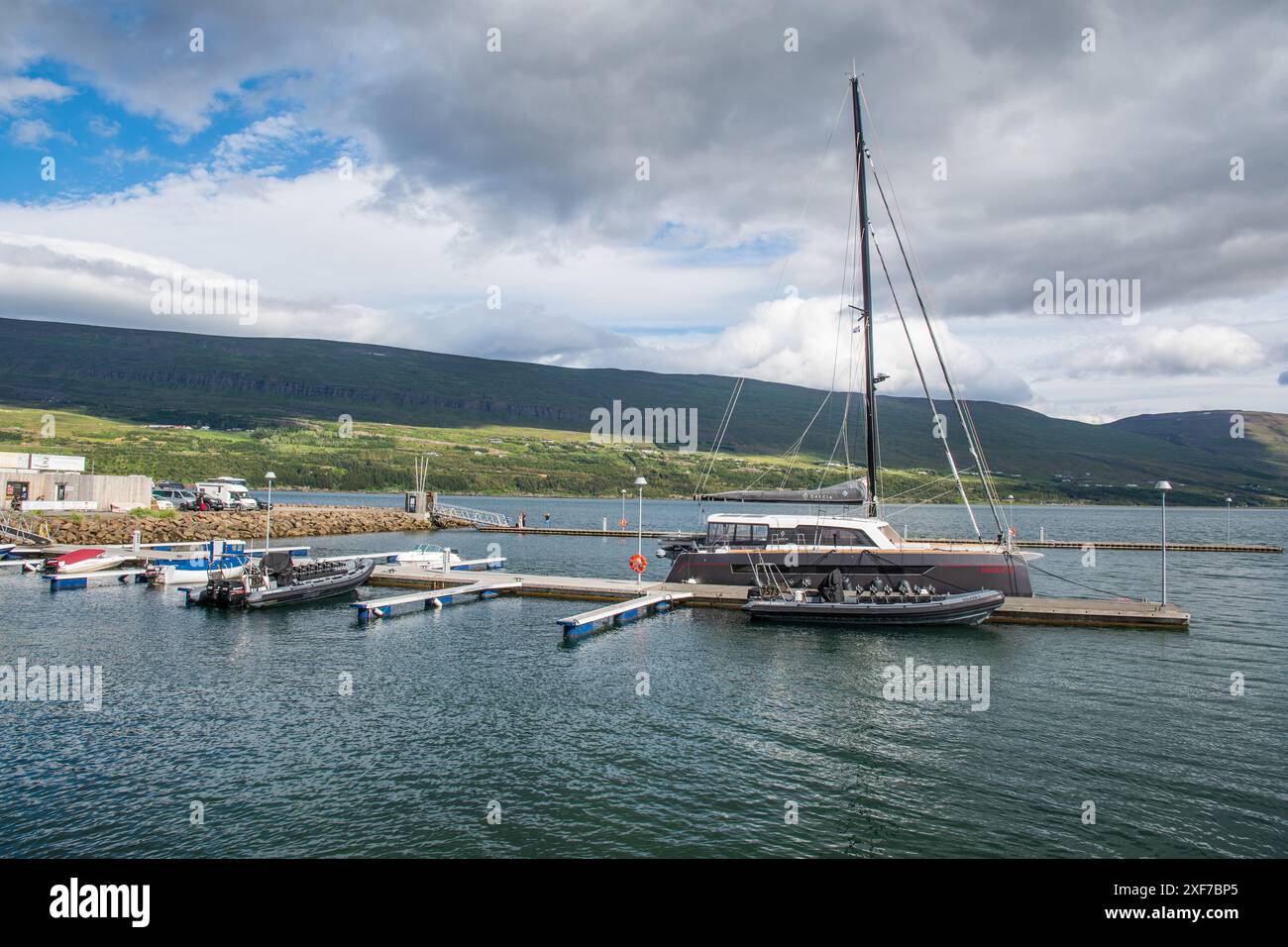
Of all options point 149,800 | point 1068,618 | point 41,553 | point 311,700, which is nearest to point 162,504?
point 41,553

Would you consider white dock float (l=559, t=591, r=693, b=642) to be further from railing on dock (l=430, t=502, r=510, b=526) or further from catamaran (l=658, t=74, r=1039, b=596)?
railing on dock (l=430, t=502, r=510, b=526)

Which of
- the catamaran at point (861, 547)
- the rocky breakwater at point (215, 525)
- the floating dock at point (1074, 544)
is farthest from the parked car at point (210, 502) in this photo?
the catamaran at point (861, 547)

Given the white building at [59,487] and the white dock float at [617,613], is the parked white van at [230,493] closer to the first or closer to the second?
the white building at [59,487]

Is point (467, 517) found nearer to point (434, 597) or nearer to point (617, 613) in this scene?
point (434, 597)

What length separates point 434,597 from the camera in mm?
37969

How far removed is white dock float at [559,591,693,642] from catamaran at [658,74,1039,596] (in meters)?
3.48

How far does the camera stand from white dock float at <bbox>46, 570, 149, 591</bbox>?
4066cm

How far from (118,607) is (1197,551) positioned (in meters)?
95.4

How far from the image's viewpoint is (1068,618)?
32562 millimetres

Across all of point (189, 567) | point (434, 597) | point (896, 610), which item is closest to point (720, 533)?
point (896, 610)

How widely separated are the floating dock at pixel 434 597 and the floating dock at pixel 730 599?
1.06 metres

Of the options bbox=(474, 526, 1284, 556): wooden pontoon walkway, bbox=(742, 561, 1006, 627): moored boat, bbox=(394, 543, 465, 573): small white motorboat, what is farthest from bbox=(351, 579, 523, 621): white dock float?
bbox=(474, 526, 1284, 556): wooden pontoon walkway
